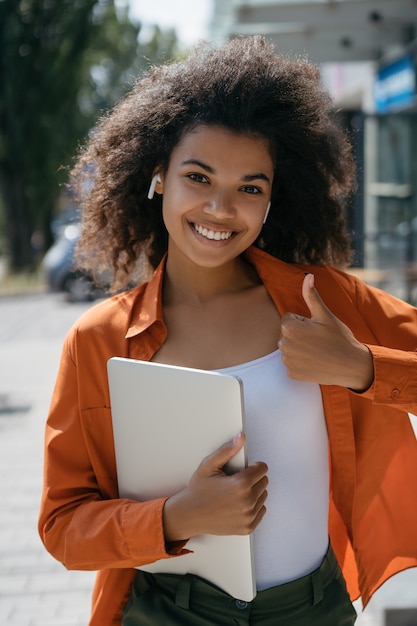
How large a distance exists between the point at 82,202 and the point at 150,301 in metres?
0.48

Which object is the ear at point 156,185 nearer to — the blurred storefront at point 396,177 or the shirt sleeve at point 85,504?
the shirt sleeve at point 85,504

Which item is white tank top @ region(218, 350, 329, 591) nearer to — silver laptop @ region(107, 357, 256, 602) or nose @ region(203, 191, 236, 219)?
silver laptop @ region(107, 357, 256, 602)

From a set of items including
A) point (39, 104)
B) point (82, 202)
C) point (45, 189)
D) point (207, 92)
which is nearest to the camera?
point (207, 92)

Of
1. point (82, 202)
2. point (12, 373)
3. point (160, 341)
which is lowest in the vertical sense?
point (12, 373)

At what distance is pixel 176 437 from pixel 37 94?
64.0 feet

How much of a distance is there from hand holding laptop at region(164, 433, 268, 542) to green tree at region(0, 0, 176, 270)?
59.7ft

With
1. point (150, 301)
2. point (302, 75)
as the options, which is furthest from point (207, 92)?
point (150, 301)

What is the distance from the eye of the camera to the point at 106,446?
1688mm

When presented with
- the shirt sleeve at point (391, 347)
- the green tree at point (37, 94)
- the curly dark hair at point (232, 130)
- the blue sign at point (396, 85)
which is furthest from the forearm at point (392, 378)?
the green tree at point (37, 94)

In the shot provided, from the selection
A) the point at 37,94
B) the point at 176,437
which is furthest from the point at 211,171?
the point at 37,94

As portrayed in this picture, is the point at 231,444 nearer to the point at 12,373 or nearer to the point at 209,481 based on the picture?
the point at 209,481

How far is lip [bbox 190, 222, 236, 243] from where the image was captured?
5.50 feet

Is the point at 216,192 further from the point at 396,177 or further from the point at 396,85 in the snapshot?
the point at 396,177

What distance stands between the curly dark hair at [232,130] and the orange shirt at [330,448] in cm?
20
